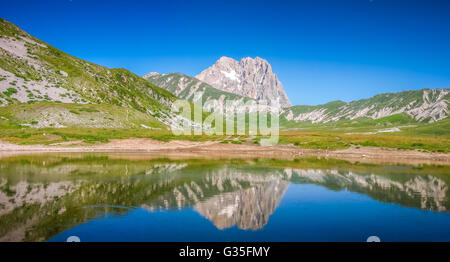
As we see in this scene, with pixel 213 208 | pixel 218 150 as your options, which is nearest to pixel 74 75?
pixel 218 150

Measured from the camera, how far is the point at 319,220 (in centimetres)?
1959

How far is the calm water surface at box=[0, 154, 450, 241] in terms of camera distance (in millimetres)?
16531

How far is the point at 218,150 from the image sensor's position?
8219cm

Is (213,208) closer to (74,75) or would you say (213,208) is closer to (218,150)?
(218,150)

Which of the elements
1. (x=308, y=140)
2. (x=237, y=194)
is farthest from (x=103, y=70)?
(x=237, y=194)

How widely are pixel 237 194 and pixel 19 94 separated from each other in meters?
107

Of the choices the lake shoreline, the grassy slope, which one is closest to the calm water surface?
the lake shoreline

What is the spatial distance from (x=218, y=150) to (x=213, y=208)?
60320 millimetres

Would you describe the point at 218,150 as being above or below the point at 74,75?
below

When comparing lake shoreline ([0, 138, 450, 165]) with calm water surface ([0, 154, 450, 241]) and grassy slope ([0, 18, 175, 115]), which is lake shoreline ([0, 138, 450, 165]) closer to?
calm water surface ([0, 154, 450, 241])

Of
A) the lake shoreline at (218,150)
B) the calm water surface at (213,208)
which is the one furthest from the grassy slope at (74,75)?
the calm water surface at (213,208)

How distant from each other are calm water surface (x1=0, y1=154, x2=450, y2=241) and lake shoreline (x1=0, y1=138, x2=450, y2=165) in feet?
114

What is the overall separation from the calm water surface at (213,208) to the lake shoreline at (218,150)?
34600 mm
